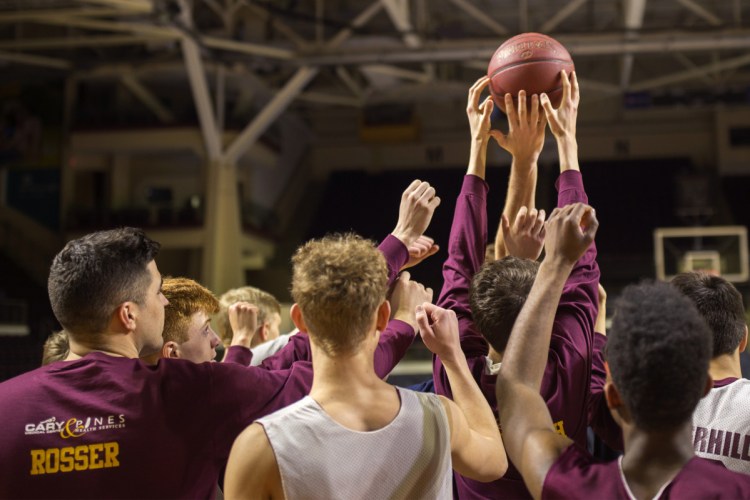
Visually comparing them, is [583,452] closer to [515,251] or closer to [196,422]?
[196,422]

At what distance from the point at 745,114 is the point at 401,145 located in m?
9.67

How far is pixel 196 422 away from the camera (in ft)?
7.23

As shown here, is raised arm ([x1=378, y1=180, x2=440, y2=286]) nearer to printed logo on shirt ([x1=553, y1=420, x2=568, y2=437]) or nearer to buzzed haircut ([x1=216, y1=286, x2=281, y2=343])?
printed logo on shirt ([x1=553, y1=420, x2=568, y2=437])

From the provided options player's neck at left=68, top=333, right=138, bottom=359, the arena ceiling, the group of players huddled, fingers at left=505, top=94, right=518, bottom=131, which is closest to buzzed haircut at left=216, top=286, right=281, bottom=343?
the group of players huddled

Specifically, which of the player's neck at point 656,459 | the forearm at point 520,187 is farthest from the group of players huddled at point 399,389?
the forearm at point 520,187

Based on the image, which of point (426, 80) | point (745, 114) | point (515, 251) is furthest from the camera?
point (745, 114)

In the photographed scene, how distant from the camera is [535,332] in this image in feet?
6.35

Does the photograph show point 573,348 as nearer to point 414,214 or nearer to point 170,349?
point 414,214

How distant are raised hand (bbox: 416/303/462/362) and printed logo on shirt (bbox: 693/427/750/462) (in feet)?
3.32

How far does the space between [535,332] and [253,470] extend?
715 millimetres

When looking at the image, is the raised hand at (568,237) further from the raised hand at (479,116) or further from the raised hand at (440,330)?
the raised hand at (479,116)

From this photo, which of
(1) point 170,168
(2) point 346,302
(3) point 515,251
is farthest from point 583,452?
(1) point 170,168

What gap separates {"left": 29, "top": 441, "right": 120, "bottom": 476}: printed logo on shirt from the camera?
214 centimetres

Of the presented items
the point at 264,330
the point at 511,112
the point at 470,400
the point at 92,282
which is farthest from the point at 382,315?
the point at 264,330
